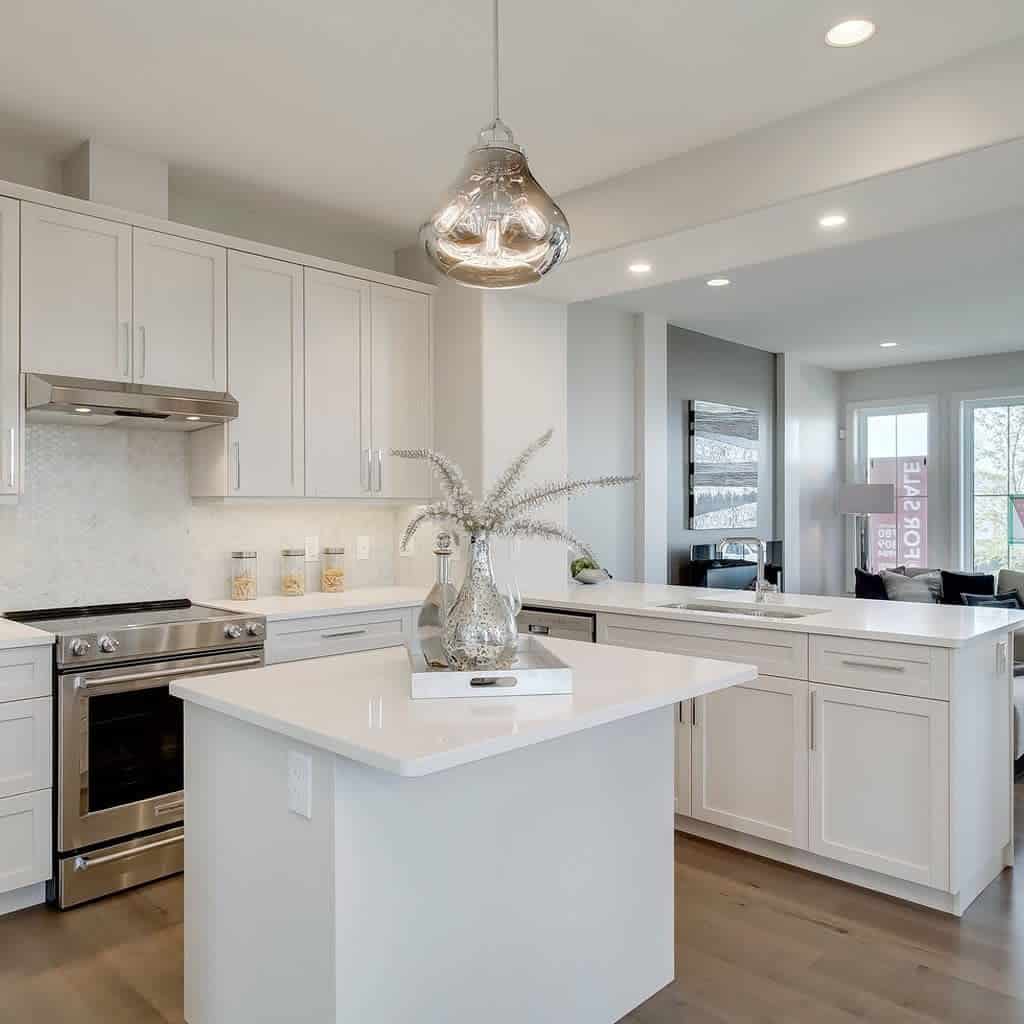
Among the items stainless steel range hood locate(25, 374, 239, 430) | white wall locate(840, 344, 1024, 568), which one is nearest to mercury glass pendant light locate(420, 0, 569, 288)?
stainless steel range hood locate(25, 374, 239, 430)

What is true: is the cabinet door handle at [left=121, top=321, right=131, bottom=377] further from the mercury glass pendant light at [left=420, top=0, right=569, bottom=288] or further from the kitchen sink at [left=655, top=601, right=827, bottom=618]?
the kitchen sink at [left=655, top=601, right=827, bottom=618]

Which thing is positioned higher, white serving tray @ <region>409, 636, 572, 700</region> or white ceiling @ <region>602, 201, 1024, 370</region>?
white ceiling @ <region>602, 201, 1024, 370</region>

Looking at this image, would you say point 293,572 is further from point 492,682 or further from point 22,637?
point 492,682

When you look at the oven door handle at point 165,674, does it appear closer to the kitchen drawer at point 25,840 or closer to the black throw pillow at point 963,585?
the kitchen drawer at point 25,840

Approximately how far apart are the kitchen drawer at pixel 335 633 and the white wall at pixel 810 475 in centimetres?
453

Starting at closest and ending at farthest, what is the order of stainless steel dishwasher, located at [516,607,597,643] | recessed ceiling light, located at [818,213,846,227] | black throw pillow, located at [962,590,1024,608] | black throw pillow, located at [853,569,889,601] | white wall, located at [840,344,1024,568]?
recessed ceiling light, located at [818,213,846,227] < stainless steel dishwasher, located at [516,607,597,643] < black throw pillow, located at [962,590,1024,608] < black throw pillow, located at [853,569,889,601] < white wall, located at [840,344,1024,568]

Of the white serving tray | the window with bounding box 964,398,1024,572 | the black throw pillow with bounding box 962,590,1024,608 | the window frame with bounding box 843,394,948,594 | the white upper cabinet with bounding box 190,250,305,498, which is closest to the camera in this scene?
the white serving tray

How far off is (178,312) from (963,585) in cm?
561

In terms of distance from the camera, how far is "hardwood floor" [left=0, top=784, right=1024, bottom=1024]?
222cm

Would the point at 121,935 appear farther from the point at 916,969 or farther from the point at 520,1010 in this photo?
the point at 916,969

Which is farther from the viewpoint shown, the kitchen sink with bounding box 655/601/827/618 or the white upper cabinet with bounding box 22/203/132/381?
the kitchen sink with bounding box 655/601/827/618

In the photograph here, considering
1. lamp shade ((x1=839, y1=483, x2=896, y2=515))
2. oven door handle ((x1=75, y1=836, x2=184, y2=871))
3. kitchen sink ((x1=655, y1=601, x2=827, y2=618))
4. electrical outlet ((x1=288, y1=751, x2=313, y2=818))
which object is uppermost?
lamp shade ((x1=839, y1=483, x2=896, y2=515))

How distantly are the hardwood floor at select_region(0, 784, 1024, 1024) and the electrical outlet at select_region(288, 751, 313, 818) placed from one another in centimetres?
102

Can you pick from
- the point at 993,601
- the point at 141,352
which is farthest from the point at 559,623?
the point at 993,601
